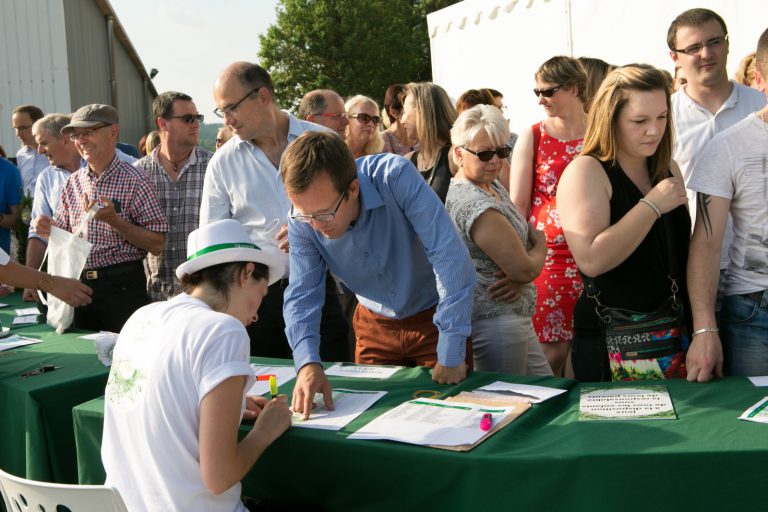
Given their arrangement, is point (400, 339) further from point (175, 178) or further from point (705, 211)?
point (175, 178)

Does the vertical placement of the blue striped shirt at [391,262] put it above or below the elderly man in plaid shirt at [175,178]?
below

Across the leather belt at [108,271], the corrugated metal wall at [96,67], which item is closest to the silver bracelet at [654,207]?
the leather belt at [108,271]

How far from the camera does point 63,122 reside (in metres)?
4.70

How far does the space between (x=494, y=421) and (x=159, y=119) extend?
323cm

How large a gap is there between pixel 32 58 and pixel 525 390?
41.0 ft

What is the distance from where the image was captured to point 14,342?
342 cm

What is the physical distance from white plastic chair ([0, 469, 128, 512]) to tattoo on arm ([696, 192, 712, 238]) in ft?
5.88

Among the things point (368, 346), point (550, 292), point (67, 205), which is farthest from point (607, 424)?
point (67, 205)

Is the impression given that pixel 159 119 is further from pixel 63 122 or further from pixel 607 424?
pixel 607 424

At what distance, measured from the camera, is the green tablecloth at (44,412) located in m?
2.58

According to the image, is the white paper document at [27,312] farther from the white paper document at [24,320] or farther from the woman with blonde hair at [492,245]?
the woman with blonde hair at [492,245]

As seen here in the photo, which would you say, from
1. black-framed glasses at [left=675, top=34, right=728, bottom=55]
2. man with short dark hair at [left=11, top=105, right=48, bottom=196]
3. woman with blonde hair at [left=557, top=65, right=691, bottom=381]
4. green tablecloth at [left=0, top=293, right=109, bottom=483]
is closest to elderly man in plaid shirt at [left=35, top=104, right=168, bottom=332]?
green tablecloth at [left=0, top=293, right=109, bottom=483]

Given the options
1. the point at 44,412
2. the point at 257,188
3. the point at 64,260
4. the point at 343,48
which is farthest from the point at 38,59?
the point at 343,48

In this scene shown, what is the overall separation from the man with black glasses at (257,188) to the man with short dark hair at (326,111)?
1486 mm
